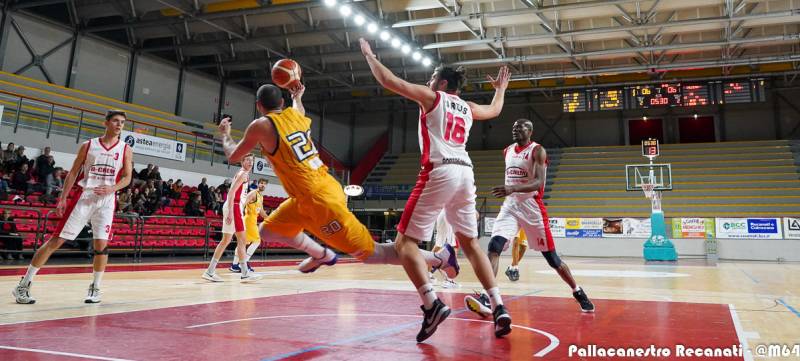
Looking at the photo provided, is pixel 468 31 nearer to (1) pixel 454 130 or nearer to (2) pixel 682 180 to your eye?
(2) pixel 682 180

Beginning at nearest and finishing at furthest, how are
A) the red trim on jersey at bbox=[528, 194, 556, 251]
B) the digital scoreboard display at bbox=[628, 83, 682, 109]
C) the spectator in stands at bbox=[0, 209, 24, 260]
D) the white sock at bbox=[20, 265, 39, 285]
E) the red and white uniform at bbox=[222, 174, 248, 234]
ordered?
the white sock at bbox=[20, 265, 39, 285]
the red trim on jersey at bbox=[528, 194, 556, 251]
the red and white uniform at bbox=[222, 174, 248, 234]
the spectator in stands at bbox=[0, 209, 24, 260]
the digital scoreboard display at bbox=[628, 83, 682, 109]

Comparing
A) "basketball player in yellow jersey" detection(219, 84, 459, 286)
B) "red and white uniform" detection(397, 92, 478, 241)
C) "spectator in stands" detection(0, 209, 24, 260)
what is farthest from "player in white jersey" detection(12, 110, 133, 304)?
"spectator in stands" detection(0, 209, 24, 260)

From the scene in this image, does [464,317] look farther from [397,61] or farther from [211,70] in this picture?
[211,70]

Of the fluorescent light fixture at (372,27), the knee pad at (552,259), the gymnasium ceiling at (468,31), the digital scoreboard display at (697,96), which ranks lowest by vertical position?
the knee pad at (552,259)

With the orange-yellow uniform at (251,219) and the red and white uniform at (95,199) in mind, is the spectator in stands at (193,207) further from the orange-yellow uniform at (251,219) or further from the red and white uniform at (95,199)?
the red and white uniform at (95,199)

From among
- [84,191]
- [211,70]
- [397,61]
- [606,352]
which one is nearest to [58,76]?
[211,70]

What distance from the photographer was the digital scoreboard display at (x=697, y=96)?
18.8 m

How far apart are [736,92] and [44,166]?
22.0 metres

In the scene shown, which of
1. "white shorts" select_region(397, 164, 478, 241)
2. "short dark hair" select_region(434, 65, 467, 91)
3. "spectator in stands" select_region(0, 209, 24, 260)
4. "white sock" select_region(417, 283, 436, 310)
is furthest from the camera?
"spectator in stands" select_region(0, 209, 24, 260)

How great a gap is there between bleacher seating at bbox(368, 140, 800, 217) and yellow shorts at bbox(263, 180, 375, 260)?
1846cm

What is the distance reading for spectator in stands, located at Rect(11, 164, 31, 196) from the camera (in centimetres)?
1184

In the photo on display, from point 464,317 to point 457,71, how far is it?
185 centimetres

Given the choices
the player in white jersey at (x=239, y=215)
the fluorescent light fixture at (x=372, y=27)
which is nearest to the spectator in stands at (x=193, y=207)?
the fluorescent light fixture at (x=372, y=27)

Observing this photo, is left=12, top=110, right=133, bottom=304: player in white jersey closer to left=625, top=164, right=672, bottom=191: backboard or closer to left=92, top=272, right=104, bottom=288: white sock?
left=92, top=272, right=104, bottom=288: white sock
